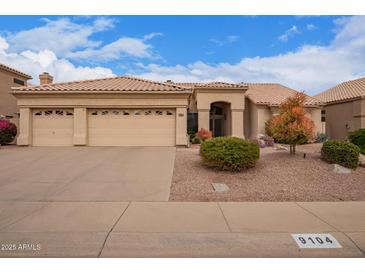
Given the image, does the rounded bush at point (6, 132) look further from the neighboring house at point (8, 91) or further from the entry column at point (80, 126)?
the neighboring house at point (8, 91)

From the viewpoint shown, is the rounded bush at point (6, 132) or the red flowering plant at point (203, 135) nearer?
the rounded bush at point (6, 132)

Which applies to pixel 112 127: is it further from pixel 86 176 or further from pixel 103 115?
pixel 86 176

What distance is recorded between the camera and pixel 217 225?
5.46m

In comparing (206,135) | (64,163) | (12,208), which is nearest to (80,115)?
(64,163)

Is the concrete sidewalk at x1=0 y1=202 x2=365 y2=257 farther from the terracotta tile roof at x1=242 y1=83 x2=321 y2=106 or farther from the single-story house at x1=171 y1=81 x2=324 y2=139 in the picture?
the terracotta tile roof at x1=242 y1=83 x2=321 y2=106

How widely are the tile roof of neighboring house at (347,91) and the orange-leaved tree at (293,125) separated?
11.0m

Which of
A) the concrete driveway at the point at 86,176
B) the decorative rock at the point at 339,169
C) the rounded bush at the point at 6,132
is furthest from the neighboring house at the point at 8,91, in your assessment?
the decorative rock at the point at 339,169

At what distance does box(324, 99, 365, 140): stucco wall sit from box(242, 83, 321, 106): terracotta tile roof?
6.71 ft

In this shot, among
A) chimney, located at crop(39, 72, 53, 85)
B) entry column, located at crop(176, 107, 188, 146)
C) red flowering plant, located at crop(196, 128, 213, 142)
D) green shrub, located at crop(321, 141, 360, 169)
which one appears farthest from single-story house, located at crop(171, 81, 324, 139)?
chimney, located at crop(39, 72, 53, 85)

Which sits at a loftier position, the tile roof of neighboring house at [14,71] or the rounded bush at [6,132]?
the tile roof of neighboring house at [14,71]

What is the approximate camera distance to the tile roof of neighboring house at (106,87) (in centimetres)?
1691

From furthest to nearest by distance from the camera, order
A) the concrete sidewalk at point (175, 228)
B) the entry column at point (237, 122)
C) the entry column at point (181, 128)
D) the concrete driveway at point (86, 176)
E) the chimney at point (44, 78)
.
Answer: the chimney at point (44, 78) < the entry column at point (237, 122) < the entry column at point (181, 128) < the concrete driveway at point (86, 176) < the concrete sidewalk at point (175, 228)

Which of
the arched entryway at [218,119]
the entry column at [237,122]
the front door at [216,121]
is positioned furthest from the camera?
the front door at [216,121]

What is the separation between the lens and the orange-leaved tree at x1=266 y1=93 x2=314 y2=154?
11.1 meters
